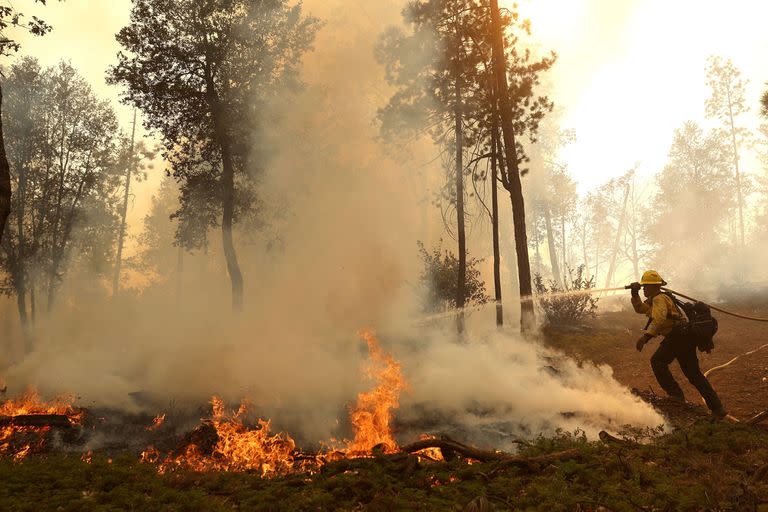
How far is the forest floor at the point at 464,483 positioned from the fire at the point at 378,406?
6.10 ft

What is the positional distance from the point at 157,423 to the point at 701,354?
12.6 m

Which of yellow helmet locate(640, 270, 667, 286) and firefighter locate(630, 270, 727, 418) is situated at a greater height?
yellow helmet locate(640, 270, 667, 286)

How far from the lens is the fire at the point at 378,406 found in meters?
7.56

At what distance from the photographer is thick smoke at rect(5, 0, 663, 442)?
Result: 8.95 m

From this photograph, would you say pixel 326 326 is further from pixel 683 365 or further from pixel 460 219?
pixel 683 365

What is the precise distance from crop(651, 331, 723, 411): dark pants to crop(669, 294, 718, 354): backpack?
0.10 meters

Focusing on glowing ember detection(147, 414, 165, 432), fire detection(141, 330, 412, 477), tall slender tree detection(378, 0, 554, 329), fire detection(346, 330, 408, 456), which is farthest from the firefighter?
glowing ember detection(147, 414, 165, 432)

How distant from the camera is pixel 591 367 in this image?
39.0 ft

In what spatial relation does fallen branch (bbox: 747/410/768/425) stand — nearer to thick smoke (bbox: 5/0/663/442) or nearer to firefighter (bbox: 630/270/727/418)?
firefighter (bbox: 630/270/727/418)

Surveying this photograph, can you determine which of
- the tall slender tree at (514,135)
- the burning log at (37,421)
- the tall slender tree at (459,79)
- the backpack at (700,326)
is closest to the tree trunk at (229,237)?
the tall slender tree at (459,79)

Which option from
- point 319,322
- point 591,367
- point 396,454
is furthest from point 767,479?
point 319,322

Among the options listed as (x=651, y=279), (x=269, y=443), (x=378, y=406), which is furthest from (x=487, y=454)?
(x=651, y=279)

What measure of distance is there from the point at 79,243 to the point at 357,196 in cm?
1585

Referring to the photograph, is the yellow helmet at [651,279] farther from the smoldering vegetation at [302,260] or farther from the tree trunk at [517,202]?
the tree trunk at [517,202]
